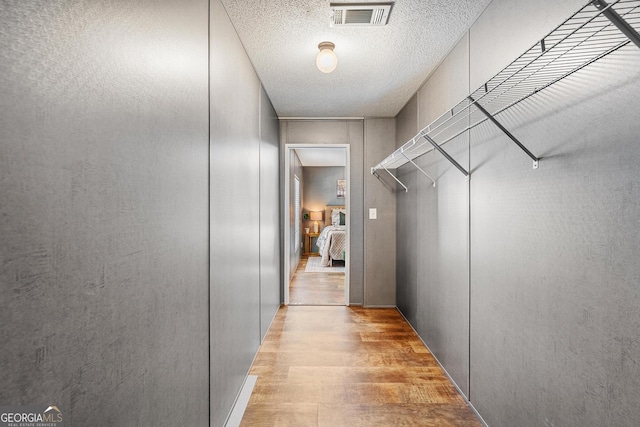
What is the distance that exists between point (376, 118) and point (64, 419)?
13.5 feet

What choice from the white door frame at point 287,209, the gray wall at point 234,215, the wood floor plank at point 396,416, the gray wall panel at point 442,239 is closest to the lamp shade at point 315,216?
the white door frame at point 287,209

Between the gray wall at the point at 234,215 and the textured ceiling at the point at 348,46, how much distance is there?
158 mm

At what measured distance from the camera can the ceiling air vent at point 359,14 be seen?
190 centimetres

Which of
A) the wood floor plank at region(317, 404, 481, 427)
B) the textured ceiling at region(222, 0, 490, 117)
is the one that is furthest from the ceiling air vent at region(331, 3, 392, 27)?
the wood floor plank at region(317, 404, 481, 427)

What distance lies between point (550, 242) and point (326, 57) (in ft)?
5.95

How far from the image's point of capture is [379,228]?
4254mm

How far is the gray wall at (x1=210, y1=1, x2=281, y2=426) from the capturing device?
1.76 meters

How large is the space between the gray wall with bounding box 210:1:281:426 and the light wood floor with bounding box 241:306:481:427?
0.74ft

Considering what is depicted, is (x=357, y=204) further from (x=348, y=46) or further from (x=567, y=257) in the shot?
(x=567, y=257)

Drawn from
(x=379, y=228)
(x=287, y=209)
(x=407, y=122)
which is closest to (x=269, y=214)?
(x=287, y=209)

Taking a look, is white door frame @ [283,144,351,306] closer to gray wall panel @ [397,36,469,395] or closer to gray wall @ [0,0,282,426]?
gray wall panel @ [397,36,469,395]

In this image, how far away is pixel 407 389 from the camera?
2299mm

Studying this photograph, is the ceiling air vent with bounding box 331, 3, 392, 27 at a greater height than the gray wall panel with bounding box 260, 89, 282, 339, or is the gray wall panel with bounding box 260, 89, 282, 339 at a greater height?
the ceiling air vent with bounding box 331, 3, 392, 27

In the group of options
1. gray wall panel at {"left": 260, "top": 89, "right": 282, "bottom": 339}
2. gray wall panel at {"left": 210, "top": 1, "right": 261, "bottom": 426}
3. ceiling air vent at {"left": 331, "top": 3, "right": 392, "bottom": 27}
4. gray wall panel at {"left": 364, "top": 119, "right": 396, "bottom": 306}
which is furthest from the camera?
gray wall panel at {"left": 364, "top": 119, "right": 396, "bottom": 306}
